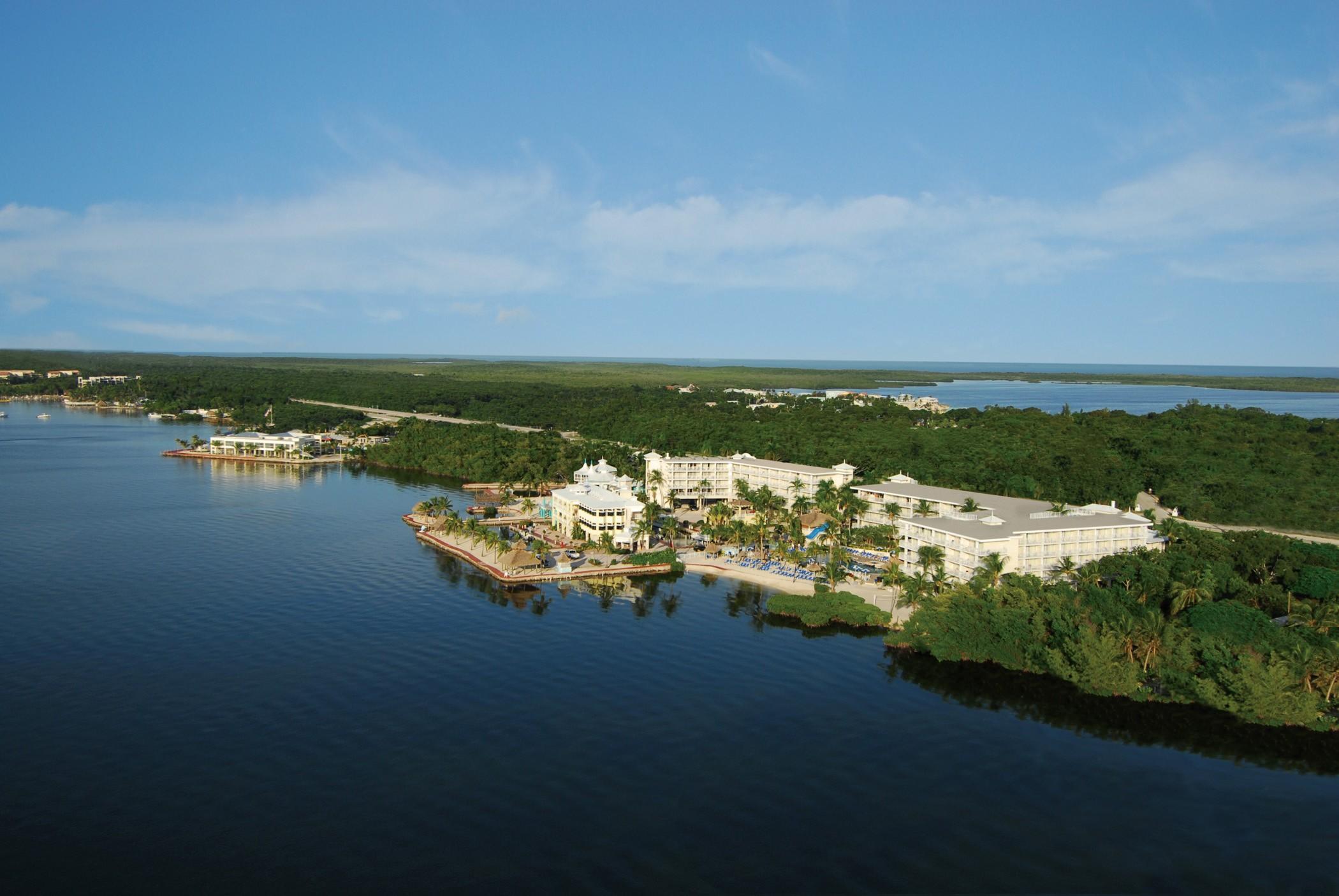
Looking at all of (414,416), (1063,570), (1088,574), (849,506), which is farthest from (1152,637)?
(414,416)

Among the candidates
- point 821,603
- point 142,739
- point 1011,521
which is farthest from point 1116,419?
point 142,739

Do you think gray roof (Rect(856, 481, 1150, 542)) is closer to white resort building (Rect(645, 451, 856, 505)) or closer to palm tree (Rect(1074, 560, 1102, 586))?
palm tree (Rect(1074, 560, 1102, 586))

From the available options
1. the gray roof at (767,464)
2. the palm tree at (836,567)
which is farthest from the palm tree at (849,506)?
the gray roof at (767,464)

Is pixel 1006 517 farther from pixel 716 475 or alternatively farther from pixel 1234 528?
pixel 716 475

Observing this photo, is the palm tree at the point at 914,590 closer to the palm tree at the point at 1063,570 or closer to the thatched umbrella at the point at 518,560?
the palm tree at the point at 1063,570

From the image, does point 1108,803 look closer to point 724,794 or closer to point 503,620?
point 724,794

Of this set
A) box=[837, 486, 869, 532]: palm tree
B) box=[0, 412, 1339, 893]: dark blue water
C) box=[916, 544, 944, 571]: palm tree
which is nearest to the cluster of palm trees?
box=[0, 412, 1339, 893]: dark blue water
